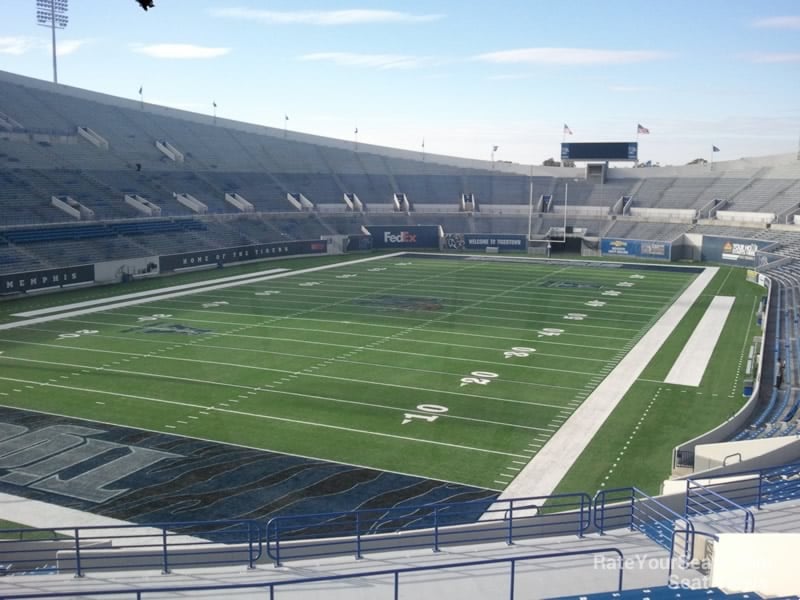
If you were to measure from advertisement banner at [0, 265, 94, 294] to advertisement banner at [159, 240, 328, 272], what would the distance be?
5.29 m

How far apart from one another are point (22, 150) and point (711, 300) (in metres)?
40.8

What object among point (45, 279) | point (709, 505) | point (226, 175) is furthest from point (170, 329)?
point (226, 175)

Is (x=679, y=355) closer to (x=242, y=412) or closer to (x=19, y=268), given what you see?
(x=242, y=412)

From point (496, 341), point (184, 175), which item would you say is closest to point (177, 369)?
point (496, 341)

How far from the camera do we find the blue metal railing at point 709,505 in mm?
9086

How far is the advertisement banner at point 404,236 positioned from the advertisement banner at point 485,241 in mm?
1318

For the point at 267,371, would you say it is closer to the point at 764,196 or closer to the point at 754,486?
the point at 754,486

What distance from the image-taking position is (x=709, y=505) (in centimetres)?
973

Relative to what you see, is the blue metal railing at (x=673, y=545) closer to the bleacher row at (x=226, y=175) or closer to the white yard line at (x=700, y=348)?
the white yard line at (x=700, y=348)

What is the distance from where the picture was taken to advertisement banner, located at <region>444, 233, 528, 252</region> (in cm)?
5875

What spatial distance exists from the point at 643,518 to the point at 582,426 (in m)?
7.70

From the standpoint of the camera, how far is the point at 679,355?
80.1ft

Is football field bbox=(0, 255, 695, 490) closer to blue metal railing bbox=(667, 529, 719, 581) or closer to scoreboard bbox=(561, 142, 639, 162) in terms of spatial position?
blue metal railing bbox=(667, 529, 719, 581)

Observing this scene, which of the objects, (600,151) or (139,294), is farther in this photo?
(600,151)
